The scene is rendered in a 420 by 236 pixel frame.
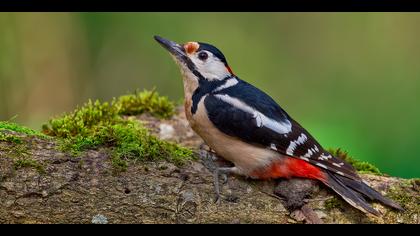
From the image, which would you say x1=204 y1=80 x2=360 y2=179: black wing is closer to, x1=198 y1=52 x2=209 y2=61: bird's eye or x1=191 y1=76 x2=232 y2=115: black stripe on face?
x1=191 y1=76 x2=232 y2=115: black stripe on face

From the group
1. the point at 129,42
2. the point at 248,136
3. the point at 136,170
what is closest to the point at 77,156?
the point at 136,170

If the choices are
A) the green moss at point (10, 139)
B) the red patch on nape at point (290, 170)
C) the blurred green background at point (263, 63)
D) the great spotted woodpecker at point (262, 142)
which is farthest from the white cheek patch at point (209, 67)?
the blurred green background at point (263, 63)

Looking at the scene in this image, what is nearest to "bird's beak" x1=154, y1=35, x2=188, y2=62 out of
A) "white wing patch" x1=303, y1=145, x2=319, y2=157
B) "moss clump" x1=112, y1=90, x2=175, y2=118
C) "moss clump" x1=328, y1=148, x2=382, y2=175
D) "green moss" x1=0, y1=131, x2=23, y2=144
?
"moss clump" x1=112, y1=90, x2=175, y2=118

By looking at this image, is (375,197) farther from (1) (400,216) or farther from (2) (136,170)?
(2) (136,170)

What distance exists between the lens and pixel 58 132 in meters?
4.35

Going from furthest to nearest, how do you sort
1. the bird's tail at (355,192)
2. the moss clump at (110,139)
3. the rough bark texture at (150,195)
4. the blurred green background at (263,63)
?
the blurred green background at (263,63)
the moss clump at (110,139)
the bird's tail at (355,192)
the rough bark texture at (150,195)

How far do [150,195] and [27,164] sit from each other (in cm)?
77

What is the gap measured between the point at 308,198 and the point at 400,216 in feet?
1.94

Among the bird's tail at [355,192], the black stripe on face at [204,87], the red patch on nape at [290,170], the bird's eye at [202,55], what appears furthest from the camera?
the bird's eye at [202,55]

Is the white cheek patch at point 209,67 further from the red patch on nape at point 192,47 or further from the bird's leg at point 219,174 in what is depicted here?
the bird's leg at point 219,174

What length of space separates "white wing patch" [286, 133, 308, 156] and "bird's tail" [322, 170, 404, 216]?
27 centimetres

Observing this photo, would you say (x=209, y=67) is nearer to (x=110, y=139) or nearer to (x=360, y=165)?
(x=110, y=139)

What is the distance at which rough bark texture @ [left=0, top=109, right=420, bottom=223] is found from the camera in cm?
346

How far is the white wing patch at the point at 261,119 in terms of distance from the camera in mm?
4078
